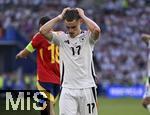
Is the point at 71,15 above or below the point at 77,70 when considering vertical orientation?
above

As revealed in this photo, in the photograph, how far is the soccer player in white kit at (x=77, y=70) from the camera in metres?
10.5

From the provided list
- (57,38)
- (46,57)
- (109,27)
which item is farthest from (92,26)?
(109,27)

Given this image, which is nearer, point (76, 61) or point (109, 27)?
point (76, 61)

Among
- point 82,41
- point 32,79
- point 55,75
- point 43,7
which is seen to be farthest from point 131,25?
point 82,41

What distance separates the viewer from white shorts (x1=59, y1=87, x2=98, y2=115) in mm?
10500

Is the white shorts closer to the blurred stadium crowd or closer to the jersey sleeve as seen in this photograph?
the jersey sleeve

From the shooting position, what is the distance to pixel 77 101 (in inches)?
417

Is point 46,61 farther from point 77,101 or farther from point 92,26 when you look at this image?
point 92,26

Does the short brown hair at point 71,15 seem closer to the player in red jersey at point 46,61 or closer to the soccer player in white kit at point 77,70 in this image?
the soccer player in white kit at point 77,70

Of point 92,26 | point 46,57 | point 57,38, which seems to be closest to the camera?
point 92,26

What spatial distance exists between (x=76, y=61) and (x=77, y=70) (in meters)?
0.14

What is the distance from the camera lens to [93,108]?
10.6m

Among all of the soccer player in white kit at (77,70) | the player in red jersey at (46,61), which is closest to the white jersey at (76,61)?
the soccer player in white kit at (77,70)

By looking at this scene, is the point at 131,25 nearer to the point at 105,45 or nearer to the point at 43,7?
the point at 105,45
